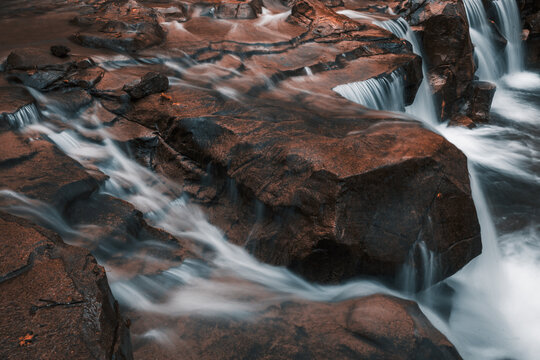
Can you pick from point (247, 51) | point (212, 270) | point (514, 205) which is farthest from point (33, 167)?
point (514, 205)

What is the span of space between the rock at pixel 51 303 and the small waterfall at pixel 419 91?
6.53m

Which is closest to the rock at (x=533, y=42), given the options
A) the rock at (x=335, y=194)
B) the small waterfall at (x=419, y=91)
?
the small waterfall at (x=419, y=91)

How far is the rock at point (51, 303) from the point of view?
210cm

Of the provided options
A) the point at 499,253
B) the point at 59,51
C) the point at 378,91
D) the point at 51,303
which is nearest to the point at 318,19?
the point at 378,91

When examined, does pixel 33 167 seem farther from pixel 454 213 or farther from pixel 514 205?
pixel 514 205

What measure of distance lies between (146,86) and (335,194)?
122 inches

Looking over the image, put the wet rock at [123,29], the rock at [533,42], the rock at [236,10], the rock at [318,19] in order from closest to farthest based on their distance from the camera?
1. the wet rock at [123,29]
2. the rock at [318,19]
3. the rock at [236,10]
4. the rock at [533,42]

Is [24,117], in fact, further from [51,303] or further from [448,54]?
[448,54]

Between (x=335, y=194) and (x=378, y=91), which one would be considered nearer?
(x=335, y=194)

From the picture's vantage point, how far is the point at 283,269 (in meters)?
4.17

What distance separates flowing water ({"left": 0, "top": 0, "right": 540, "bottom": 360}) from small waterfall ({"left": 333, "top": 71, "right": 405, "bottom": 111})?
0.06 ft

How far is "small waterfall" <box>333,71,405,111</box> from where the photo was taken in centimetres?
655

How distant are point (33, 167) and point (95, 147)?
1.03 m

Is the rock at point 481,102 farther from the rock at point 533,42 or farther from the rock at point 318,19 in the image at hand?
the rock at point 533,42
